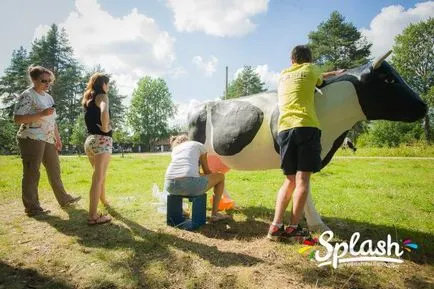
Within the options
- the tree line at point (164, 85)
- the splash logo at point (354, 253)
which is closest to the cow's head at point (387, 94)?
the splash logo at point (354, 253)

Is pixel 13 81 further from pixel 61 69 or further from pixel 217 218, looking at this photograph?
pixel 217 218

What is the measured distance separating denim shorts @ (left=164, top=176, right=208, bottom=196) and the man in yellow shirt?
1.07 metres

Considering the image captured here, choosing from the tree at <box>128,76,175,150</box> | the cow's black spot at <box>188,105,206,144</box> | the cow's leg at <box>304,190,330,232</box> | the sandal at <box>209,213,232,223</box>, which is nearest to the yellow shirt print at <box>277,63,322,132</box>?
the cow's leg at <box>304,190,330,232</box>

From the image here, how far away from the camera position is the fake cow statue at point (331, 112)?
3.84 meters

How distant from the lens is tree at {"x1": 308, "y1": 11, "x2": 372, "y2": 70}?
1832 inches

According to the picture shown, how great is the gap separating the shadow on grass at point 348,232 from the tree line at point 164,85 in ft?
106

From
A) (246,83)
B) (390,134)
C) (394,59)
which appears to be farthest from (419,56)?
(246,83)

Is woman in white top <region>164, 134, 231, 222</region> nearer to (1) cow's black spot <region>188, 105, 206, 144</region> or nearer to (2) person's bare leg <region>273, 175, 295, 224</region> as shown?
(1) cow's black spot <region>188, 105, 206, 144</region>

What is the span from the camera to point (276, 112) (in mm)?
4234

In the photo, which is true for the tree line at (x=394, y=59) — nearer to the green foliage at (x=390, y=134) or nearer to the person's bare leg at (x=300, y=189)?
the green foliage at (x=390, y=134)

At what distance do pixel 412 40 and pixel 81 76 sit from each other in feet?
166

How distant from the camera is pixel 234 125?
4602mm

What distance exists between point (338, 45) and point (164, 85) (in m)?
29.9

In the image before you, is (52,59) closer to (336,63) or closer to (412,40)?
(336,63)
